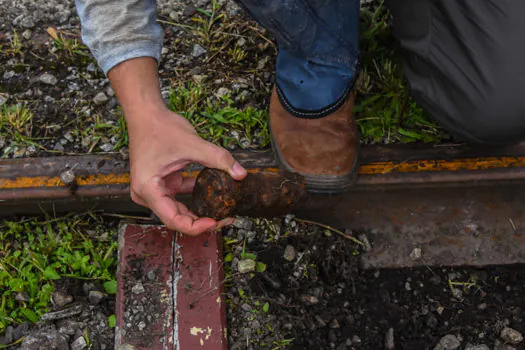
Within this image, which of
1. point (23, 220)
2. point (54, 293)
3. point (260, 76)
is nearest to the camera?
point (54, 293)

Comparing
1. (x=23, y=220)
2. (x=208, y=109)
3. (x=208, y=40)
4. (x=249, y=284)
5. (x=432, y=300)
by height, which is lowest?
(x=432, y=300)

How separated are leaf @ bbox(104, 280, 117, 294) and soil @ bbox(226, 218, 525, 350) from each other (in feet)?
1.65

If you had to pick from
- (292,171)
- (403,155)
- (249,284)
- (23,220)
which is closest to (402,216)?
(403,155)

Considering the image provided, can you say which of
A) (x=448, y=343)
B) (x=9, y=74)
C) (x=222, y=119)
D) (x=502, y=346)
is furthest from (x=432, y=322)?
(x=9, y=74)

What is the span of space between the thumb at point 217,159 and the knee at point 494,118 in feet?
3.35

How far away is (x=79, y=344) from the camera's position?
224 centimetres

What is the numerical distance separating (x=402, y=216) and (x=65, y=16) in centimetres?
207

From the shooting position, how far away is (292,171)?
7.92ft

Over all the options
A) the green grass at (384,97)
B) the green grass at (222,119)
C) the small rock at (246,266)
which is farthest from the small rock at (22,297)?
the green grass at (384,97)

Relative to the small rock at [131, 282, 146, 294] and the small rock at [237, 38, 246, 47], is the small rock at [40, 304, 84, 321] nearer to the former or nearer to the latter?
the small rock at [131, 282, 146, 294]

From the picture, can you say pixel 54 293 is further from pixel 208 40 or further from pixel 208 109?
pixel 208 40

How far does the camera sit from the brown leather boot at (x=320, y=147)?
2.39m

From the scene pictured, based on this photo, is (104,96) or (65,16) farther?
(65,16)

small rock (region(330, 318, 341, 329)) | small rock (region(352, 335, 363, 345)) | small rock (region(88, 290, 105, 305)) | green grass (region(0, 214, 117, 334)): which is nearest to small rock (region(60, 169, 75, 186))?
green grass (region(0, 214, 117, 334))
